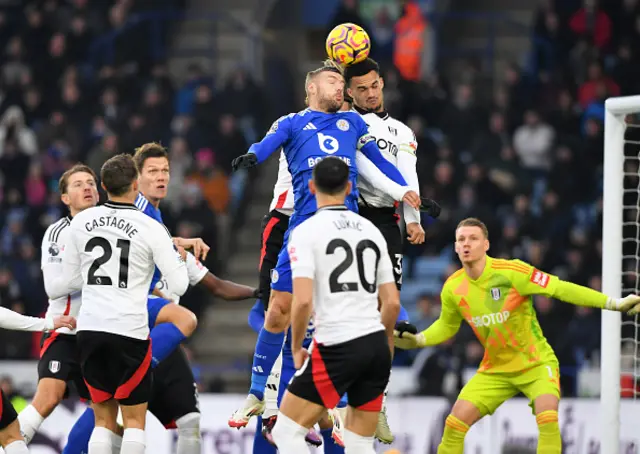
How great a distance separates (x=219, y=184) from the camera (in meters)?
17.8

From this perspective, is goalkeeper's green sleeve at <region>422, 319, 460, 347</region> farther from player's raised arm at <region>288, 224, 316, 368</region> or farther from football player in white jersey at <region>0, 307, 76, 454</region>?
football player in white jersey at <region>0, 307, 76, 454</region>

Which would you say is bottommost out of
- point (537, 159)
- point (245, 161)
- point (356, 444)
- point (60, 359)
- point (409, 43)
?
point (356, 444)

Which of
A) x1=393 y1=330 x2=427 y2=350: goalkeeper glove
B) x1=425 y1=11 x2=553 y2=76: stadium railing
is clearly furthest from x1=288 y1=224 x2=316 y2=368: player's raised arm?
x1=425 y1=11 x2=553 y2=76: stadium railing

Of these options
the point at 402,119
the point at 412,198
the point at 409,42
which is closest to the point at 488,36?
the point at 409,42

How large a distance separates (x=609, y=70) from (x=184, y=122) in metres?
6.28

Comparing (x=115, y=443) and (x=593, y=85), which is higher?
(x=593, y=85)

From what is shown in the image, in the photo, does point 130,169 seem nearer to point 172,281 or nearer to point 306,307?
point 172,281

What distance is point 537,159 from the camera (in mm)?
17750

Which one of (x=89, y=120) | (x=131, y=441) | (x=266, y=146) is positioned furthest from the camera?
(x=89, y=120)

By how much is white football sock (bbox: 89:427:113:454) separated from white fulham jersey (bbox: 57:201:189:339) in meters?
0.77

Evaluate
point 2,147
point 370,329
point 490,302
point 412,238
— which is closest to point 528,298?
point 490,302

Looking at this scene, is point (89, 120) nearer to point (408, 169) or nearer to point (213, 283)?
point (213, 283)

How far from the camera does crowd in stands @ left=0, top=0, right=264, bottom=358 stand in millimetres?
16984

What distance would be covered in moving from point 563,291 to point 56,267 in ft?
12.7
